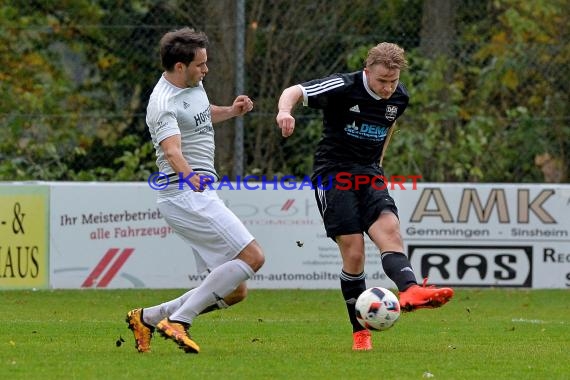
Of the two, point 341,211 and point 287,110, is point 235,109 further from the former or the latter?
point 341,211

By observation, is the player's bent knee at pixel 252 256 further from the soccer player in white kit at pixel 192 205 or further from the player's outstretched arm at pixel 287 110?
the player's outstretched arm at pixel 287 110

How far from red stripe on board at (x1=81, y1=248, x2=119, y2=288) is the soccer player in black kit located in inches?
225

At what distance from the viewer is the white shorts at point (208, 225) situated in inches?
301

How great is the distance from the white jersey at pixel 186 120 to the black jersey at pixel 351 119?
0.71 metres

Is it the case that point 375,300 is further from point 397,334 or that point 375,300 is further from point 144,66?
point 144,66

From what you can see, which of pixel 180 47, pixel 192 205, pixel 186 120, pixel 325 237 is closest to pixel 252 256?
pixel 192 205

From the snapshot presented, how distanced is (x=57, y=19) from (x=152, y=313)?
342 inches

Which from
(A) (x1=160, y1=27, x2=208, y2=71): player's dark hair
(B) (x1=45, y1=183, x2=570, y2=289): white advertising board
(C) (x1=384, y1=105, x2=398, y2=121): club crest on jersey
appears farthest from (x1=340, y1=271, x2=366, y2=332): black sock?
(B) (x1=45, y1=183, x2=570, y2=289): white advertising board

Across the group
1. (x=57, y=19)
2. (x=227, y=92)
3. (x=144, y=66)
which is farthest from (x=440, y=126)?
(x=57, y=19)

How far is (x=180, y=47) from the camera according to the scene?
773 cm

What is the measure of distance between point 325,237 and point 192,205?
631 cm

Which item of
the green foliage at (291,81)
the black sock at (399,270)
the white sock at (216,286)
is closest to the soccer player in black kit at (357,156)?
the black sock at (399,270)

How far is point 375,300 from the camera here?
24.8ft

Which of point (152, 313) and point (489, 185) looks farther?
point (489, 185)
